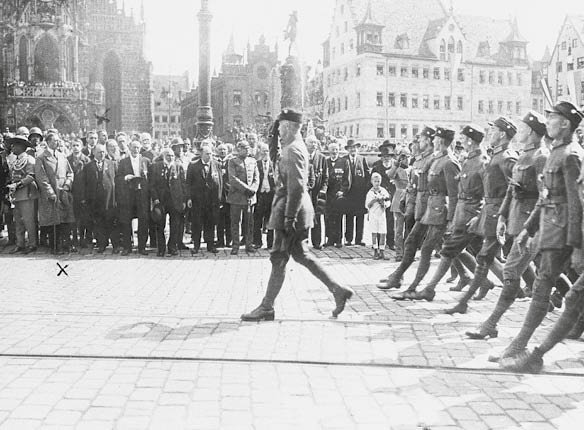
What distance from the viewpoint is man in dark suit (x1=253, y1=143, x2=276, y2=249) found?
1449cm

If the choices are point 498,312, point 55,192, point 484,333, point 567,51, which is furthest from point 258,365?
point 567,51

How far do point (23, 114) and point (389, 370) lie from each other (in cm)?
5383

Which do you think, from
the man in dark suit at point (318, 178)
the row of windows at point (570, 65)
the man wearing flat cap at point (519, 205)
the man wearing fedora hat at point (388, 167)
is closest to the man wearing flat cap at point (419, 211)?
the man wearing flat cap at point (519, 205)

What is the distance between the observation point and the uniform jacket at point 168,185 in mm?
13656

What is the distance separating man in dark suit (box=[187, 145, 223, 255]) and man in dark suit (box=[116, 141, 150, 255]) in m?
0.85

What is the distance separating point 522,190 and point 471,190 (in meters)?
1.15

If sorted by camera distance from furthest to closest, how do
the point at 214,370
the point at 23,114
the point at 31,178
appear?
the point at 23,114 < the point at 31,178 < the point at 214,370

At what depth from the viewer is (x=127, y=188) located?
1370 centimetres

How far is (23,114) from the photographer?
54.8 metres

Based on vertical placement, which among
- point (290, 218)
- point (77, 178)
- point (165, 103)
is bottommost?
point (290, 218)

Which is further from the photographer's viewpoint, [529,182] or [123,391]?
A: [529,182]

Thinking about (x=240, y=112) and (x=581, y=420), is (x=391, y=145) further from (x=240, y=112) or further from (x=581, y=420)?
(x=240, y=112)

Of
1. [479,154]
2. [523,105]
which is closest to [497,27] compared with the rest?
[523,105]

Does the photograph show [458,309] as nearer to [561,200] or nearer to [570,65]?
[561,200]
